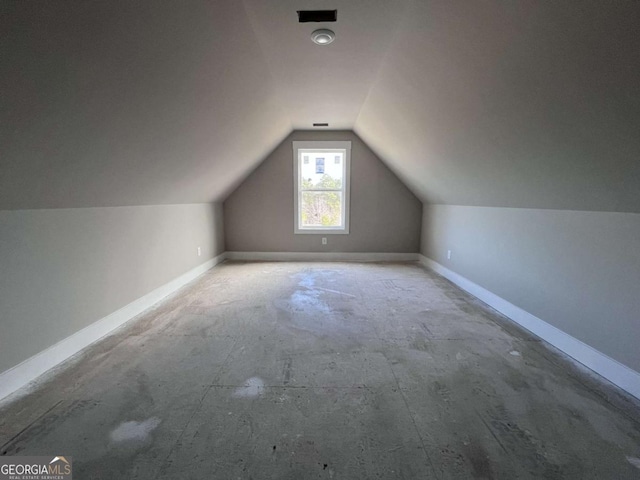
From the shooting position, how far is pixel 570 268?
6.92ft

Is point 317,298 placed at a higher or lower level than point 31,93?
lower

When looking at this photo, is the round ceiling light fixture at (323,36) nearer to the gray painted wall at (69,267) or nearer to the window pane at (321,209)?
the gray painted wall at (69,267)

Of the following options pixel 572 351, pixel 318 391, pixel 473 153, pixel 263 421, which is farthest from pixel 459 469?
pixel 473 153

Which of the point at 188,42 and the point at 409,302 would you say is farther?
the point at 409,302

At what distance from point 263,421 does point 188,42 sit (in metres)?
2.18

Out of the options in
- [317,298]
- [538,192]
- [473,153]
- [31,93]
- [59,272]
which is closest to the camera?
[31,93]

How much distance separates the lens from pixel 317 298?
3.26 meters

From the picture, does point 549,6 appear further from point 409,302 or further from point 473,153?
point 409,302

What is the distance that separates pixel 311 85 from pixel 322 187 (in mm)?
2429

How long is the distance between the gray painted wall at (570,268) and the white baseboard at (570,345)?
0.15 ft

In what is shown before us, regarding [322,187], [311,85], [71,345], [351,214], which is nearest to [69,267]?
[71,345]

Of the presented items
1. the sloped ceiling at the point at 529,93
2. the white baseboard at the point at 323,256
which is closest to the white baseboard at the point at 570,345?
the sloped ceiling at the point at 529,93

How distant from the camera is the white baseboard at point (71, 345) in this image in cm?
163

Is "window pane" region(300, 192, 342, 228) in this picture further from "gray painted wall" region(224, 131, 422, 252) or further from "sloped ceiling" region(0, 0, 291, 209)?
"sloped ceiling" region(0, 0, 291, 209)
